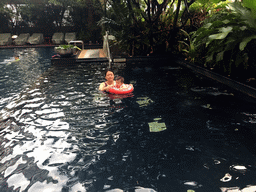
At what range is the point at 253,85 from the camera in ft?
19.0

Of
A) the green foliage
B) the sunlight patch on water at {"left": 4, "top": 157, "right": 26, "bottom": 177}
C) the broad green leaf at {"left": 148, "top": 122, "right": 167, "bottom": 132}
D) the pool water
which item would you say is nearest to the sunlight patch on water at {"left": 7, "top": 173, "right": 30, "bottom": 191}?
the pool water

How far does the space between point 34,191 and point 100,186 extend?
0.90 meters

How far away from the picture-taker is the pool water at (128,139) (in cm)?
285

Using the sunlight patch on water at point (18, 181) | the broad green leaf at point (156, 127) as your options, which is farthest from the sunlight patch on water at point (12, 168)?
the broad green leaf at point (156, 127)

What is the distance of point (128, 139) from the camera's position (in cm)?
388

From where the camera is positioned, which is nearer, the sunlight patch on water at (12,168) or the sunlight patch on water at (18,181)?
the sunlight patch on water at (18,181)

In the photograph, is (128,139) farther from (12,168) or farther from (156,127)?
(12,168)

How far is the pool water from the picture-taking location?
9.36 feet

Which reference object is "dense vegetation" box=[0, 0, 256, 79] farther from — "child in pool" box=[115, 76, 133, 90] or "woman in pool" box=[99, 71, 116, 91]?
"woman in pool" box=[99, 71, 116, 91]

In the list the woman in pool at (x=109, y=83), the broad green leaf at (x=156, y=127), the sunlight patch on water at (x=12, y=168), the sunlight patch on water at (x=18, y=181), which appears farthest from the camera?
the woman in pool at (x=109, y=83)

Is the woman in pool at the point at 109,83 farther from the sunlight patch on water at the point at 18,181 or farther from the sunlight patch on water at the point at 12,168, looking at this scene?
the sunlight patch on water at the point at 18,181

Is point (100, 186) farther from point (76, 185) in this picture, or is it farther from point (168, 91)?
point (168, 91)

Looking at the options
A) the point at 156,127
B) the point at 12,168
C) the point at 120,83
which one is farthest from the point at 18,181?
the point at 120,83

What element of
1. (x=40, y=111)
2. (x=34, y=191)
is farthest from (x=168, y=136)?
(x=40, y=111)
